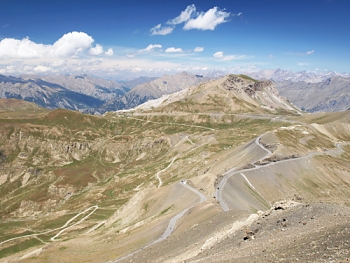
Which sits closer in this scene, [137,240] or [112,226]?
[137,240]

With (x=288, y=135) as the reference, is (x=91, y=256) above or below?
below

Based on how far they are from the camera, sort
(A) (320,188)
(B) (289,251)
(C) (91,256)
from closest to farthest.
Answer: (B) (289,251) → (C) (91,256) → (A) (320,188)

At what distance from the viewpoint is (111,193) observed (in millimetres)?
182625

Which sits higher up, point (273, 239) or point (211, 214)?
point (273, 239)

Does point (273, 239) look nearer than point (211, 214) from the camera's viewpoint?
Yes

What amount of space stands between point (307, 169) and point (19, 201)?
625 feet

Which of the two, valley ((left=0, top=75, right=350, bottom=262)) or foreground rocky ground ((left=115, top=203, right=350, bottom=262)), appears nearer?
foreground rocky ground ((left=115, top=203, right=350, bottom=262))

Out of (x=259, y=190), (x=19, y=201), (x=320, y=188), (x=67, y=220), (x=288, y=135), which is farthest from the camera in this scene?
→ (x=19, y=201)

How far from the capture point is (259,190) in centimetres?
10756

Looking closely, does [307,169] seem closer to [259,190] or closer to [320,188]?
[320,188]

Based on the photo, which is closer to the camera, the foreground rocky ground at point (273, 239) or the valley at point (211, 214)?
the foreground rocky ground at point (273, 239)

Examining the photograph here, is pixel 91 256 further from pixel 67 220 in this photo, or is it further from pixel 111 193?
pixel 111 193

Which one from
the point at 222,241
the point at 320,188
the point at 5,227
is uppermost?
the point at 222,241

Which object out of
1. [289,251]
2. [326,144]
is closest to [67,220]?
[289,251]
